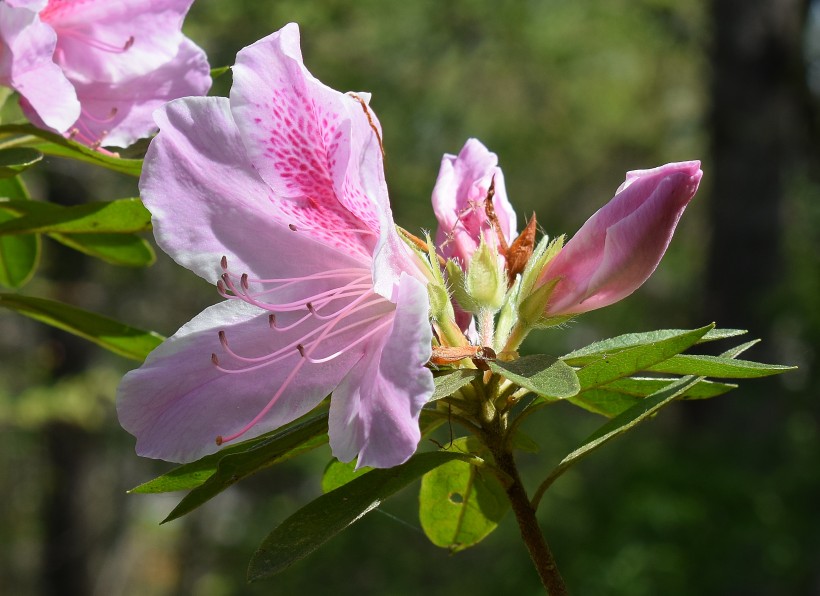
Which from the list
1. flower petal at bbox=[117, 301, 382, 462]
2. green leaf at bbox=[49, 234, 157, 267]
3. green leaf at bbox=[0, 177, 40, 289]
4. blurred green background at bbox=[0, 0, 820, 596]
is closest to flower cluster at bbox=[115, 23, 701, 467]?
flower petal at bbox=[117, 301, 382, 462]

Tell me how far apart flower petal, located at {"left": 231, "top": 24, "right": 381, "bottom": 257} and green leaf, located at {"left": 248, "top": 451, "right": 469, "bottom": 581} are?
0.65 ft

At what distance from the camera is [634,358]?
0.79 metres

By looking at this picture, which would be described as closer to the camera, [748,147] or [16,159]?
[16,159]

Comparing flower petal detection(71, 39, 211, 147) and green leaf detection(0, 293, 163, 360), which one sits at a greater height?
flower petal detection(71, 39, 211, 147)

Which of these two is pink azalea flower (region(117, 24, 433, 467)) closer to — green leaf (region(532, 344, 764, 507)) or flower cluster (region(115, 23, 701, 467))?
flower cluster (region(115, 23, 701, 467))

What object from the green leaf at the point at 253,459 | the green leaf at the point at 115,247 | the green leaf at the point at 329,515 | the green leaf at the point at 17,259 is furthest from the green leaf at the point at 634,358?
the green leaf at the point at 17,259

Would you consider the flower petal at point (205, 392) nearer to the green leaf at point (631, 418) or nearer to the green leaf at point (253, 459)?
the green leaf at point (253, 459)

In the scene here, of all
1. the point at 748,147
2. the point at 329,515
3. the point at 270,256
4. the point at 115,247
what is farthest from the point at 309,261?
the point at 748,147

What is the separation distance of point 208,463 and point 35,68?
1.35 ft

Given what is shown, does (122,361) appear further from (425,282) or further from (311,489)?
(425,282)

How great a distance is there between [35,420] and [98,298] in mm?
1515

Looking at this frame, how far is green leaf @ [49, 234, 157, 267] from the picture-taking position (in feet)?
4.14

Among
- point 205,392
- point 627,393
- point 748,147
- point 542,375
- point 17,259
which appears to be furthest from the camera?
point 748,147

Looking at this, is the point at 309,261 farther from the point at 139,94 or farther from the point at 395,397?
the point at 139,94
